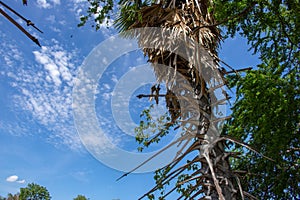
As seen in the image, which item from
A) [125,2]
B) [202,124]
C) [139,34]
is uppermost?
[125,2]

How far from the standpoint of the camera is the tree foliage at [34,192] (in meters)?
28.7

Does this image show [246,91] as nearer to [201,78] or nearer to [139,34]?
[201,78]

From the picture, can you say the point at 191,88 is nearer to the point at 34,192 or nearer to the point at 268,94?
the point at 268,94

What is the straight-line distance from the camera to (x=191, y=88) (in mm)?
4102

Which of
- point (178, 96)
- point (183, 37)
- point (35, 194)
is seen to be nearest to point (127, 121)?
point (178, 96)

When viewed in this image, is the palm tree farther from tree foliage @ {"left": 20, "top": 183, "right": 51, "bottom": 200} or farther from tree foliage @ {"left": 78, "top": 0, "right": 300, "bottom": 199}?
tree foliage @ {"left": 20, "top": 183, "right": 51, "bottom": 200}

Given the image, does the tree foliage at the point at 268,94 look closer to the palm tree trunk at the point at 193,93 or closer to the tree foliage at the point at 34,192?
the palm tree trunk at the point at 193,93

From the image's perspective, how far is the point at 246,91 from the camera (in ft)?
15.1

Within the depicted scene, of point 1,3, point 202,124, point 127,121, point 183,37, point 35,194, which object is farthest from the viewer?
point 35,194

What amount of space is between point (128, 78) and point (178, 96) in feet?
3.62

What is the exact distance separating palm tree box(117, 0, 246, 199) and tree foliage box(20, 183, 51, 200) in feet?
95.6

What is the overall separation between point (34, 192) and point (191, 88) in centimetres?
3060

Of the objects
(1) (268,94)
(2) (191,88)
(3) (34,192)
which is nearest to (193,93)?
(2) (191,88)

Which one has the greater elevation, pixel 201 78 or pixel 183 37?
pixel 183 37
